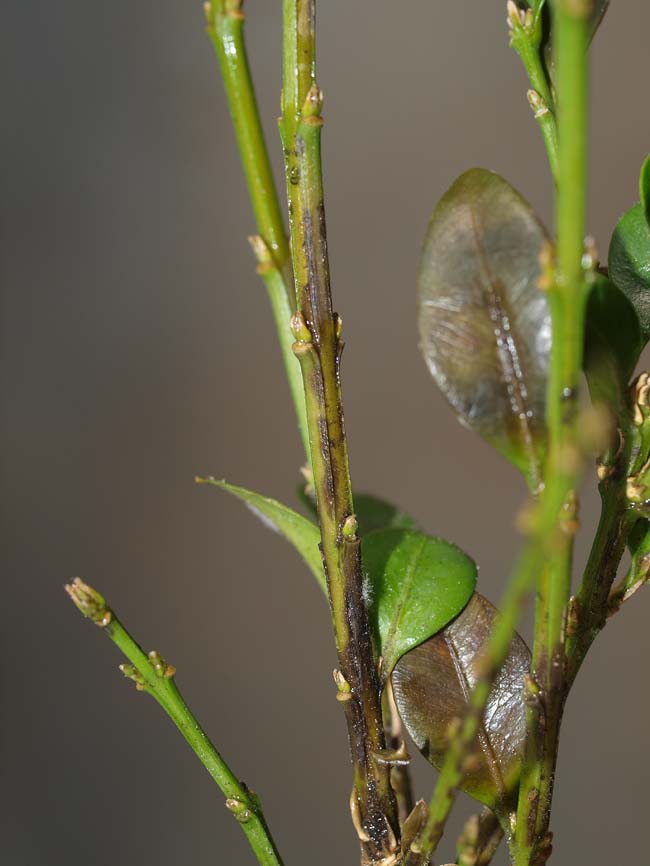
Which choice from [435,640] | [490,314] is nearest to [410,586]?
[435,640]

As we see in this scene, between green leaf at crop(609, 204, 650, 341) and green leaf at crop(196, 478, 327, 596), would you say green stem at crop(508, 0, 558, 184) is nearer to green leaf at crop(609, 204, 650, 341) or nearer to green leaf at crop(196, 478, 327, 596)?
green leaf at crop(609, 204, 650, 341)

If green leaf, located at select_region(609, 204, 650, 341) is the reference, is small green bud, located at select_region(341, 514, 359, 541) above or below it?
below

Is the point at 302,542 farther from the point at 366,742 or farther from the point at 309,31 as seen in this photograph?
the point at 309,31

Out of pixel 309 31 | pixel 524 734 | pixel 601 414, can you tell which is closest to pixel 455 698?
pixel 524 734

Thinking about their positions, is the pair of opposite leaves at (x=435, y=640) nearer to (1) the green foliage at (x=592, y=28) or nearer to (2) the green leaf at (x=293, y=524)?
(2) the green leaf at (x=293, y=524)

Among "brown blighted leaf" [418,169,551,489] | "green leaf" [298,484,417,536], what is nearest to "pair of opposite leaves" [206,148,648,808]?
"brown blighted leaf" [418,169,551,489]

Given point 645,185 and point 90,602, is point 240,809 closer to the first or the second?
point 90,602
